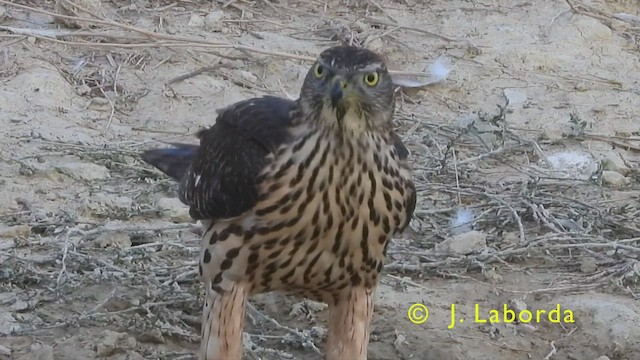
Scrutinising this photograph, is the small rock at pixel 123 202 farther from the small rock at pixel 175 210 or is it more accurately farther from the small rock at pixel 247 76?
the small rock at pixel 247 76

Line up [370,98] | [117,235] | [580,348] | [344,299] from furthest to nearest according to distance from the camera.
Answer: [117,235] → [580,348] → [344,299] → [370,98]

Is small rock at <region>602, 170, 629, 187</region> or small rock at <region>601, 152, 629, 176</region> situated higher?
small rock at <region>602, 170, 629, 187</region>

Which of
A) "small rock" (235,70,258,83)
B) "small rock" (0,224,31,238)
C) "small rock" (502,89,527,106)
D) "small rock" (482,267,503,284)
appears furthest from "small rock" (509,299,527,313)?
"small rock" (235,70,258,83)

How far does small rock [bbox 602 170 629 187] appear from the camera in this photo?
6.95 meters

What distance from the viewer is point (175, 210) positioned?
20.5 feet

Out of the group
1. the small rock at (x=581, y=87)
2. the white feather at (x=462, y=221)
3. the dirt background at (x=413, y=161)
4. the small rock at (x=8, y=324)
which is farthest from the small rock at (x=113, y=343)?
the small rock at (x=581, y=87)

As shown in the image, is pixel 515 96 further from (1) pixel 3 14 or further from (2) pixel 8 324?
(2) pixel 8 324

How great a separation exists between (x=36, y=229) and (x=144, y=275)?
73cm

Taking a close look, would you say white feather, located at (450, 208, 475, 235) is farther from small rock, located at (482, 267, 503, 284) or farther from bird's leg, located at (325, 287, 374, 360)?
bird's leg, located at (325, 287, 374, 360)

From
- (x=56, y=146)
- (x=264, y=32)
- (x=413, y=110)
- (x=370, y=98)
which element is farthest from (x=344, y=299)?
(x=264, y=32)

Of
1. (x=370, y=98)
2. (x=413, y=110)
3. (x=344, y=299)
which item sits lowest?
(x=413, y=110)

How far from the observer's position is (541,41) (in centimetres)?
897

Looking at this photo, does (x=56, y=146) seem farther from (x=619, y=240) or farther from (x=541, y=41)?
(x=541, y=41)

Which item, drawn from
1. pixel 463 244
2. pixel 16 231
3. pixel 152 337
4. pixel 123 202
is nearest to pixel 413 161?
pixel 463 244
